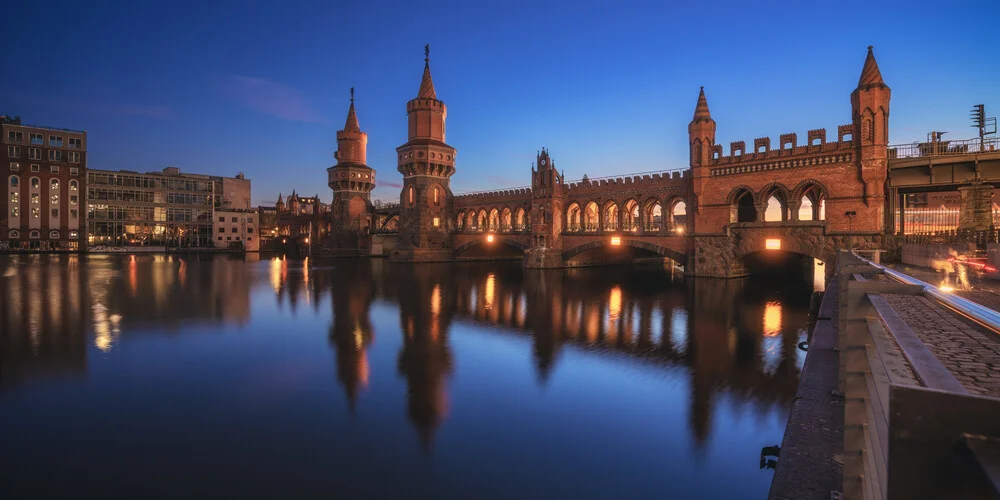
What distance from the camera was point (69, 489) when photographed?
18.1ft

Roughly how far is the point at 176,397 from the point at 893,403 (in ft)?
33.5

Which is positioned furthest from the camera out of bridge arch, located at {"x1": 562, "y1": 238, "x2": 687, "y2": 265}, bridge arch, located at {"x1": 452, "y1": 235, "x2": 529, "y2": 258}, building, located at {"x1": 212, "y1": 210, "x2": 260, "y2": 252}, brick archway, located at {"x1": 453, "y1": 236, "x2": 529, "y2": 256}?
building, located at {"x1": 212, "y1": 210, "x2": 260, "y2": 252}

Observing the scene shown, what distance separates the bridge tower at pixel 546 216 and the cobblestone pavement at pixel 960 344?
32.4 metres

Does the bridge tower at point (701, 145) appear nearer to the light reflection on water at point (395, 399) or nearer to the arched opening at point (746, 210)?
the arched opening at point (746, 210)

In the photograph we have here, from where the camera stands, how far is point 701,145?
29125mm

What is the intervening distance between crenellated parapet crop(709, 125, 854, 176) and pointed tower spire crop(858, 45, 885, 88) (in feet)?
6.90

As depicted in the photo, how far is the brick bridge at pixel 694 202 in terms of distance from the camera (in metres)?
23.5

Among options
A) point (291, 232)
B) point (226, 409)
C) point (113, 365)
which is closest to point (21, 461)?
point (226, 409)

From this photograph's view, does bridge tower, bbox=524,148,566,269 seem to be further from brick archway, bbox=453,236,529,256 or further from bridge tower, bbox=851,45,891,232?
bridge tower, bbox=851,45,891,232

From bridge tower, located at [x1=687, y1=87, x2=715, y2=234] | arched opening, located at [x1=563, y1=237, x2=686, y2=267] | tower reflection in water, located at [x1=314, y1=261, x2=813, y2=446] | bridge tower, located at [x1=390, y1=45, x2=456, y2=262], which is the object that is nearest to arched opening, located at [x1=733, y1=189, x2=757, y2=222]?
bridge tower, located at [x1=687, y1=87, x2=715, y2=234]

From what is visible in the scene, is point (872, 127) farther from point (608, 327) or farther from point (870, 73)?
point (608, 327)

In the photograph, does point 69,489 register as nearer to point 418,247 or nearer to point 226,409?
point 226,409

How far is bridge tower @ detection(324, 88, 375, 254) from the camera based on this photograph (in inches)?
2276

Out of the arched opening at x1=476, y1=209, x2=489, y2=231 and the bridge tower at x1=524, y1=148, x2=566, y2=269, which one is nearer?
the bridge tower at x1=524, y1=148, x2=566, y2=269
